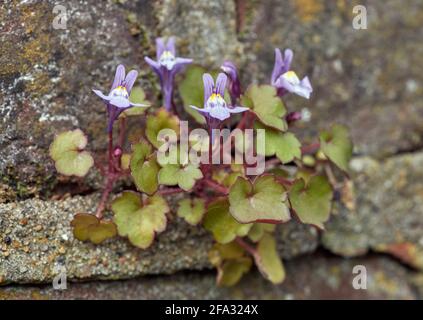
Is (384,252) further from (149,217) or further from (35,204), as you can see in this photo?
(35,204)

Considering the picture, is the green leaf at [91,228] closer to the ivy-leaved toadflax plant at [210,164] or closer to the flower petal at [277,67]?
the ivy-leaved toadflax plant at [210,164]

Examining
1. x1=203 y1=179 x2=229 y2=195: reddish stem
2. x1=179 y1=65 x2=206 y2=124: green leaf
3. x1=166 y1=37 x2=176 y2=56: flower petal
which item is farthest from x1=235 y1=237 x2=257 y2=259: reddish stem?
x1=166 y1=37 x2=176 y2=56: flower petal

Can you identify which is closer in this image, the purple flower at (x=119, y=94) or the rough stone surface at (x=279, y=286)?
the purple flower at (x=119, y=94)

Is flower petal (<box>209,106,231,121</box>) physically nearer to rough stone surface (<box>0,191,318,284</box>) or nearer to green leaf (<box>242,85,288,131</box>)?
green leaf (<box>242,85,288,131</box>)

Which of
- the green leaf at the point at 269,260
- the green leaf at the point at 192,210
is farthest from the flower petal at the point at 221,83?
the green leaf at the point at 269,260
